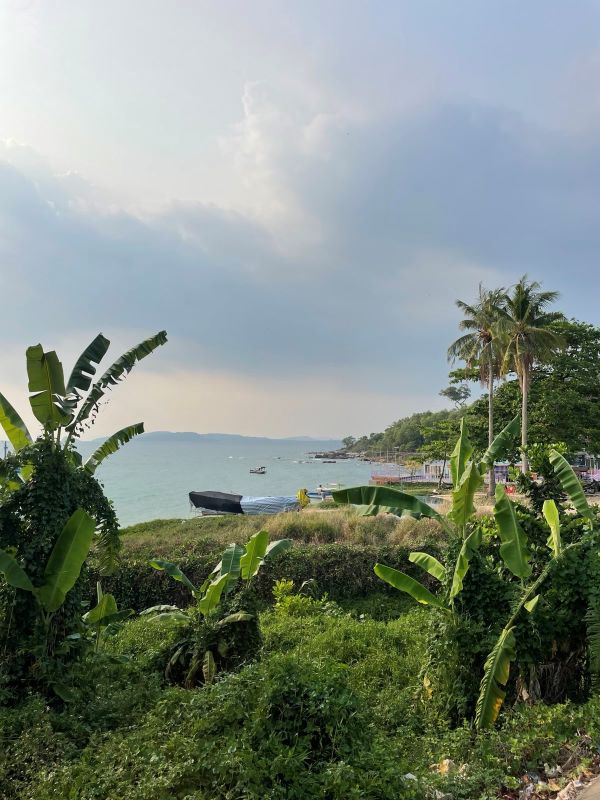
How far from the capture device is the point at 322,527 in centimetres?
1512

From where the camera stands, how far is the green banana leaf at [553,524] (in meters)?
4.80

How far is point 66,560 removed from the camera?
4.82 meters

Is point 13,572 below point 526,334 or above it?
below

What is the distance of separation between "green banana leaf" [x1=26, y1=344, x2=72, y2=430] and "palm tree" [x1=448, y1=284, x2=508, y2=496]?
81.5ft

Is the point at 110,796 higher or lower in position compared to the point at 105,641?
higher

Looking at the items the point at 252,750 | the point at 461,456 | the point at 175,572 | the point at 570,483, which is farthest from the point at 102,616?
the point at 570,483

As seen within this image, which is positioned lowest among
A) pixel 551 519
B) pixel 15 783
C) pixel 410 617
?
pixel 410 617

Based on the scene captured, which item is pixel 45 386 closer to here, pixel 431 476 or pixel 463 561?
pixel 463 561

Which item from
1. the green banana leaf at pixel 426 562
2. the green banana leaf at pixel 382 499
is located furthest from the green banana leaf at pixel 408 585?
the green banana leaf at pixel 382 499

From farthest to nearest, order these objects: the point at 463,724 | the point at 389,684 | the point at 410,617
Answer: the point at 410,617
the point at 389,684
the point at 463,724

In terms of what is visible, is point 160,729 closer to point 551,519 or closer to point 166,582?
point 551,519

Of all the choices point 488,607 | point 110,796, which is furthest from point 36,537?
point 488,607

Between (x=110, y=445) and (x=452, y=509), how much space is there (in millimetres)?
4187

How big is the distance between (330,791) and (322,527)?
40.9 ft
